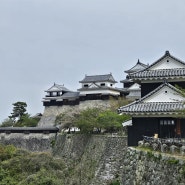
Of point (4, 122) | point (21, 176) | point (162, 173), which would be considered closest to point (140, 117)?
point (162, 173)

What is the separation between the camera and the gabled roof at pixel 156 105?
17.8 m

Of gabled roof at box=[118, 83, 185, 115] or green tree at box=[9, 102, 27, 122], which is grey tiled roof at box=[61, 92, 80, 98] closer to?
green tree at box=[9, 102, 27, 122]

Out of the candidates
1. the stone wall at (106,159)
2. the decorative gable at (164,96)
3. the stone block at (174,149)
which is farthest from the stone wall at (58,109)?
the stone block at (174,149)

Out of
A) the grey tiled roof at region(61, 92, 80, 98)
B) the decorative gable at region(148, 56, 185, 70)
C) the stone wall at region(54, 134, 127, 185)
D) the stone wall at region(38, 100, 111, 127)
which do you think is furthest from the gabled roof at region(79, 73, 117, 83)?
the decorative gable at region(148, 56, 185, 70)

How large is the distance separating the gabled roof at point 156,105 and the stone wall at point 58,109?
1037 inches

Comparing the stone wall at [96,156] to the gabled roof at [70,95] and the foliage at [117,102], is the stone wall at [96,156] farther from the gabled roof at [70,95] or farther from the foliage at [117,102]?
the gabled roof at [70,95]

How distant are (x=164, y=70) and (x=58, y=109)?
30647 mm

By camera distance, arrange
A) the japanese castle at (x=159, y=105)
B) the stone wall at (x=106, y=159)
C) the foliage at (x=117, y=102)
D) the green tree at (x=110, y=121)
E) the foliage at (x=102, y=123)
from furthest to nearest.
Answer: the foliage at (x=117, y=102) < the green tree at (x=110, y=121) < the foliage at (x=102, y=123) < the japanese castle at (x=159, y=105) < the stone wall at (x=106, y=159)

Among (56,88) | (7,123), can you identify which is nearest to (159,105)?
(56,88)

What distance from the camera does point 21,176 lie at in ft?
76.0

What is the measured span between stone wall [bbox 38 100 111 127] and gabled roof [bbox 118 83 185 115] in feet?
86.4

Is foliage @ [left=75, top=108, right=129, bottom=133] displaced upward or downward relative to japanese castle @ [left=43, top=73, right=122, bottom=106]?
downward

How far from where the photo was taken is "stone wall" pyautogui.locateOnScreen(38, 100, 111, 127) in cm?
4544

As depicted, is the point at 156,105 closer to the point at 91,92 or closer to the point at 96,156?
the point at 96,156
